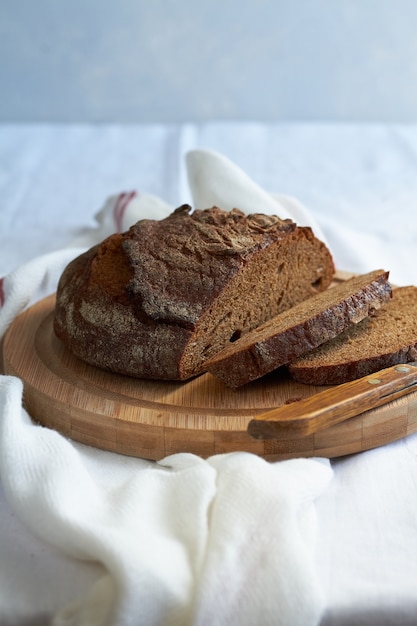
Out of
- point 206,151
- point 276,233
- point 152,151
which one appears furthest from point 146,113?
point 276,233

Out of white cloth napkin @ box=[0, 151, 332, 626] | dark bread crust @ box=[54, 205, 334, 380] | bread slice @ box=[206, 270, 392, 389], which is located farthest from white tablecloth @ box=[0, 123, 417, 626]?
dark bread crust @ box=[54, 205, 334, 380]

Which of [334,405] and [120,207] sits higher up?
[334,405]

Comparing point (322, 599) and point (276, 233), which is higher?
point (276, 233)

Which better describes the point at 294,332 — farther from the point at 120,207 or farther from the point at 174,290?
the point at 120,207

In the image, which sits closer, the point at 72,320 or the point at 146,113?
the point at 72,320

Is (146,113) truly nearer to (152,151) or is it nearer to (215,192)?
(152,151)

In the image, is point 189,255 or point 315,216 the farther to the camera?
point 315,216

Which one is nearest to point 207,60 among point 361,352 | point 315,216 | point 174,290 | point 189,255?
point 315,216
